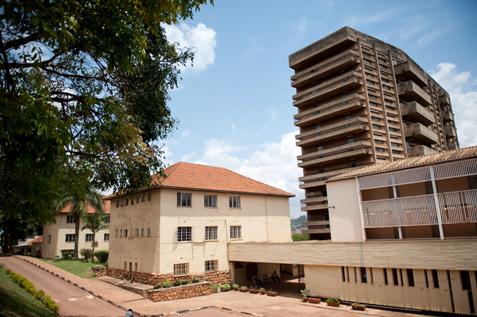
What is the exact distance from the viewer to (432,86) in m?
60.6

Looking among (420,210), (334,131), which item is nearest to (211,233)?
(420,210)

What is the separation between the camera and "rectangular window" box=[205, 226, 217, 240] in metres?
31.1

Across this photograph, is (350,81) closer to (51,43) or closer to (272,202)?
(272,202)

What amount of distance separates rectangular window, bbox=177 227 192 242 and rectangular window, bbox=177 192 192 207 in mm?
2181

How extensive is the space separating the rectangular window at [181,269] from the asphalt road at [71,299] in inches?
253

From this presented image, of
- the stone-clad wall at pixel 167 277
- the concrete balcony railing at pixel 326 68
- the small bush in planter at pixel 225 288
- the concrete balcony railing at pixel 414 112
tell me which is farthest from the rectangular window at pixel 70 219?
the concrete balcony railing at pixel 414 112

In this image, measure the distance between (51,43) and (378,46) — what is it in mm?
50509

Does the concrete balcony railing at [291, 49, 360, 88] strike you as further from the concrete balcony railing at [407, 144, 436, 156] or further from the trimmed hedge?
the trimmed hedge

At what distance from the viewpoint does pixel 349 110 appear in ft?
147

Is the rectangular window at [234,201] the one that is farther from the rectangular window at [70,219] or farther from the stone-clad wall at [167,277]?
the rectangular window at [70,219]

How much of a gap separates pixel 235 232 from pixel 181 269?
7.08m

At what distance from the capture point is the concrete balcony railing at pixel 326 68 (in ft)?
148

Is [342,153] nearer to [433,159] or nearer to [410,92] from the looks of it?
[410,92]

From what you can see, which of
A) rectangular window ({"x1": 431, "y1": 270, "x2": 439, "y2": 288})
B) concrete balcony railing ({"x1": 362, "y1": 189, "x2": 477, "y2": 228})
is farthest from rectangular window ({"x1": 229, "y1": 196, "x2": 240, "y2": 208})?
rectangular window ({"x1": 431, "y1": 270, "x2": 439, "y2": 288})
